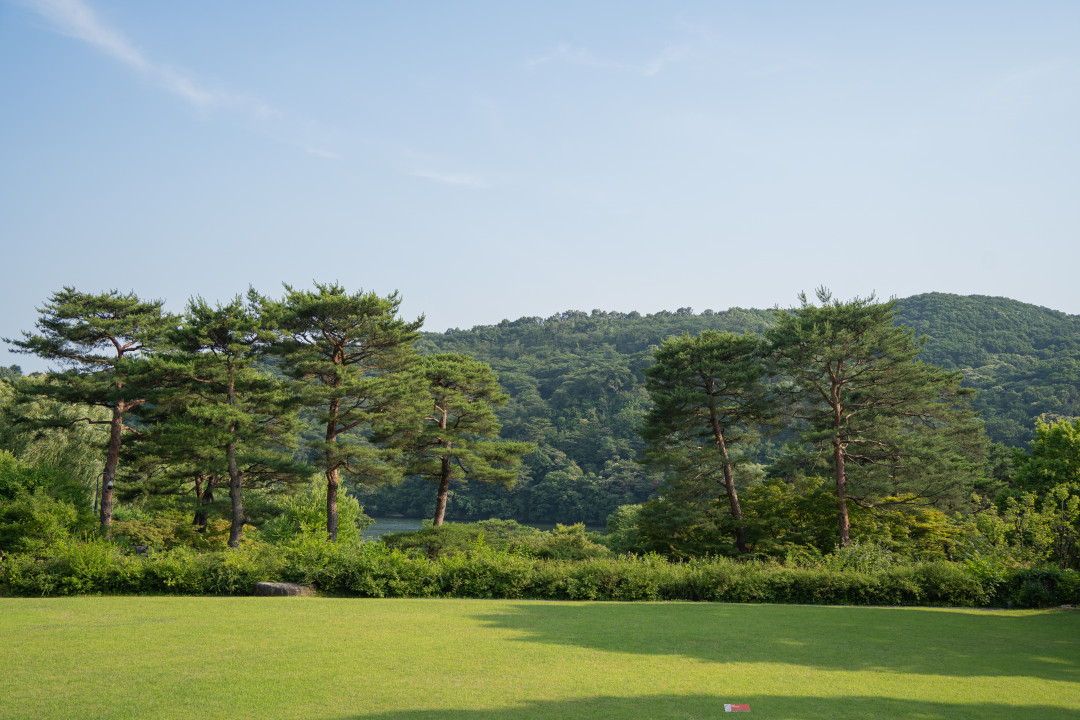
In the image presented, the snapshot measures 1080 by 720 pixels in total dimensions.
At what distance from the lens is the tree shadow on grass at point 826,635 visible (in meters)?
8.06

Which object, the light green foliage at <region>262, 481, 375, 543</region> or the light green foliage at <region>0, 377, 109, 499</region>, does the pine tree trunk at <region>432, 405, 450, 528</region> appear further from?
the light green foliage at <region>0, 377, 109, 499</region>

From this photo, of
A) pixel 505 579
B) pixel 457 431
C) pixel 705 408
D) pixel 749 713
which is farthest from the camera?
pixel 457 431

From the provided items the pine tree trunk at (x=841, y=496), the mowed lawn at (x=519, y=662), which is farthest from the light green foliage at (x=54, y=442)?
the pine tree trunk at (x=841, y=496)

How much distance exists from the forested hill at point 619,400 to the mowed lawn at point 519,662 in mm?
45816

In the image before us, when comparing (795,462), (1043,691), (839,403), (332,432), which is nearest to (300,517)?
(332,432)

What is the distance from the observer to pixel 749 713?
237 inches

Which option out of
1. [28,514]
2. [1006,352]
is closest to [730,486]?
[28,514]

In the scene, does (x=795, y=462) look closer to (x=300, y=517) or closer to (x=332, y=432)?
(x=332, y=432)

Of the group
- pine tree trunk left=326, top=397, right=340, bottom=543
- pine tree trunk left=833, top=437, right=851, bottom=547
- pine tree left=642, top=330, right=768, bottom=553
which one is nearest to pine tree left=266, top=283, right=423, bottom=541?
pine tree trunk left=326, top=397, right=340, bottom=543

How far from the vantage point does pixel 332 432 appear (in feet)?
82.3

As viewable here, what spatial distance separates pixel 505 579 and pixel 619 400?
6513cm

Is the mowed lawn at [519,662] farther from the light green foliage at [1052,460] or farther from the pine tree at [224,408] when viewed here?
the pine tree at [224,408]

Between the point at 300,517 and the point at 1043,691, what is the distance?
26.0m

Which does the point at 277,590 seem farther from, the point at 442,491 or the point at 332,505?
the point at 442,491
